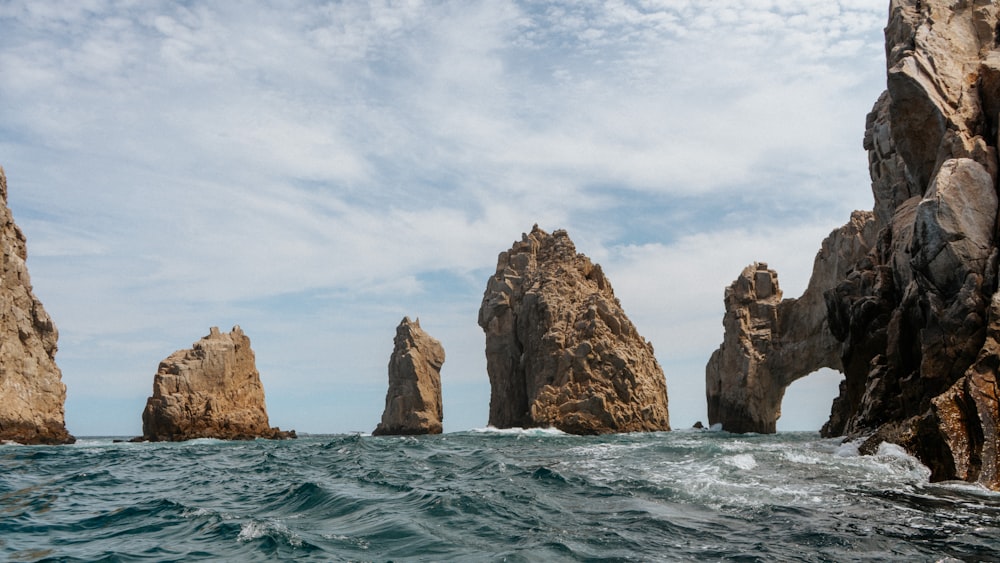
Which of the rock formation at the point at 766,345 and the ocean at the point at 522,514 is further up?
the rock formation at the point at 766,345

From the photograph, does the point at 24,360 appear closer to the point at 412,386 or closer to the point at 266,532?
the point at 412,386

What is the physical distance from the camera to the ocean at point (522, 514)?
1000 cm

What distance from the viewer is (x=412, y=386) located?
8462 centimetres

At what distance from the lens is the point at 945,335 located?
63.3 ft

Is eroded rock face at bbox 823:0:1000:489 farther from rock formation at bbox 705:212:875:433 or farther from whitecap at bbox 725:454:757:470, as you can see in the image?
rock formation at bbox 705:212:875:433

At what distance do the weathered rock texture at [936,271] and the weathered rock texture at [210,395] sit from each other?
183 ft

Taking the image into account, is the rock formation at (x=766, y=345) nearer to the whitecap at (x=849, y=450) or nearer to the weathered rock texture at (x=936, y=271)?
the weathered rock texture at (x=936, y=271)

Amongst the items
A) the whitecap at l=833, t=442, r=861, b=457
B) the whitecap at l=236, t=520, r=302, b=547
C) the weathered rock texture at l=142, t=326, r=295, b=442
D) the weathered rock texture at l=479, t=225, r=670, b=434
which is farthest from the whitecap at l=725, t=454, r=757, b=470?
the weathered rock texture at l=142, t=326, r=295, b=442

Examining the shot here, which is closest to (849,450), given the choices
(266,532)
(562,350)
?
(266,532)

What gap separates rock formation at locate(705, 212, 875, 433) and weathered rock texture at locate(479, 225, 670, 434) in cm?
813

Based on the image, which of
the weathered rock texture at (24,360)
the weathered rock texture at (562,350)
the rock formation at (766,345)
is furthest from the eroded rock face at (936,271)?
the weathered rock texture at (24,360)

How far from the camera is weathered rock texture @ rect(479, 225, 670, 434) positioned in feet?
222

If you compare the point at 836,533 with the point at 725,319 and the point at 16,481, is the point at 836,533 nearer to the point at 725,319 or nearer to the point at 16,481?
the point at 16,481

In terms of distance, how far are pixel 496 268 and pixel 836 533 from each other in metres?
76.2
